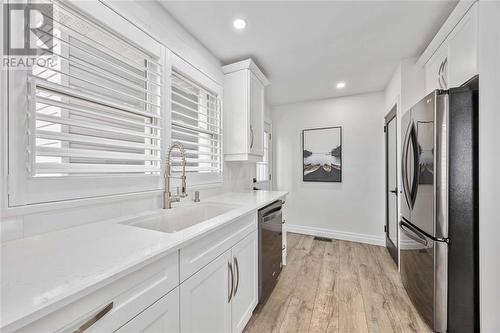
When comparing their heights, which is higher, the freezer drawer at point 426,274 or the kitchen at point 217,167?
the kitchen at point 217,167

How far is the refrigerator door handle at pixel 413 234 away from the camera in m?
1.60

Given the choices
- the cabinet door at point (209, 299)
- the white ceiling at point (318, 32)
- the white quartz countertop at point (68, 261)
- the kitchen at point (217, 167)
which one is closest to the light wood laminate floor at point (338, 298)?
the kitchen at point (217, 167)

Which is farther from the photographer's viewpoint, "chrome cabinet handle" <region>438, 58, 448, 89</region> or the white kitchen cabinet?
"chrome cabinet handle" <region>438, 58, 448, 89</region>

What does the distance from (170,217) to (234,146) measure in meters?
1.12

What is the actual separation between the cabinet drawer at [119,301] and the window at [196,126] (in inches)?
39.7

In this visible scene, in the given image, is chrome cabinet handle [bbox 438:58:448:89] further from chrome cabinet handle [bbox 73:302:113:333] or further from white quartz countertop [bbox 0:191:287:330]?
chrome cabinet handle [bbox 73:302:113:333]

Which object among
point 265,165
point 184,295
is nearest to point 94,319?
point 184,295

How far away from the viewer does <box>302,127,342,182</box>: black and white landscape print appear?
11.8ft

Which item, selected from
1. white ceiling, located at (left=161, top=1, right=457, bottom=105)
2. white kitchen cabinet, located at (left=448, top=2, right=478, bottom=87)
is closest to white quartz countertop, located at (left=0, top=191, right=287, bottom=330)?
white ceiling, located at (left=161, top=1, right=457, bottom=105)

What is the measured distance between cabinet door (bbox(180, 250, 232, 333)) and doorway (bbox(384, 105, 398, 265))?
A: 2.37 meters

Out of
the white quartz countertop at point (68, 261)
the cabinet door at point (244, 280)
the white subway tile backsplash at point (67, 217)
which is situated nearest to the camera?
the white quartz countertop at point (68, 261)

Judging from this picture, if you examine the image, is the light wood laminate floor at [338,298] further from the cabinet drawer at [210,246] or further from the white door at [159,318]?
the white door at [159,318]

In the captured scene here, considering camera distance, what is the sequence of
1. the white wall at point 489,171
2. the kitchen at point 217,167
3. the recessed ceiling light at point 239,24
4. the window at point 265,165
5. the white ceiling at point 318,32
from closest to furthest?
1. the kitchen at point 217,167
2. the white wall at point 489,171
3. the white ceiling at point 318,32
4. the recessed ceiling light at point 239,24
5. the window at point 265,165

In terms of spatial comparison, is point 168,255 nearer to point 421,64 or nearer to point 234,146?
point 234,146
